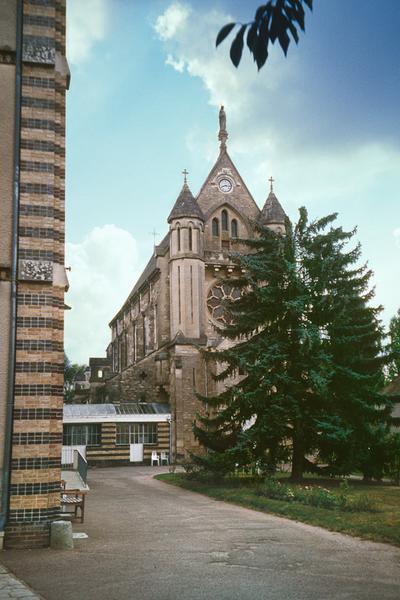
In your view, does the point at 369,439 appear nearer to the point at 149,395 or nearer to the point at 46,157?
the point at 46,157

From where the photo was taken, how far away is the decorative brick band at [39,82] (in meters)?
12.1

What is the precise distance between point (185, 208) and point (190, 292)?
18.7 feet

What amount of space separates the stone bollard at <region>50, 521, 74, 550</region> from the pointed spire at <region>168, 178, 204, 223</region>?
1233 inches

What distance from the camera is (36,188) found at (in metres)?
11.9

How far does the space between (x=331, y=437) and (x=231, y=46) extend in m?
17.5

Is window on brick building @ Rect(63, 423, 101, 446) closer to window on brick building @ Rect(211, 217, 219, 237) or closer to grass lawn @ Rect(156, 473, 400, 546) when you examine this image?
grass lawn @ Rect(156, 473, 400, 546)

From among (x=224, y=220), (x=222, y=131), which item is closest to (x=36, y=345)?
(x=224, y=220)

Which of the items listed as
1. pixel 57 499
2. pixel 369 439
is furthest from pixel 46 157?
pixel 369 439

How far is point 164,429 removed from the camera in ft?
124

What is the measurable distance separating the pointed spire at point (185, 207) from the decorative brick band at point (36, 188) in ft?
94.1

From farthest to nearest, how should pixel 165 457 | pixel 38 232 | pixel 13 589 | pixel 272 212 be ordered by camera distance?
pixel 272 212
pixel 165 457
pixel 38 232
pixel 13 589

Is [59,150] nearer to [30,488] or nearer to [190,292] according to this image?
[30,488]

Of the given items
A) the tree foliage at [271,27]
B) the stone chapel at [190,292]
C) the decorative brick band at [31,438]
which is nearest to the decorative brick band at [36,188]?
the decorative brick band at [31,438]

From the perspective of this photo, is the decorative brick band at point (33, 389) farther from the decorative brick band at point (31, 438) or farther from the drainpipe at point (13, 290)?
the decorative brick band at point (31, 438)
